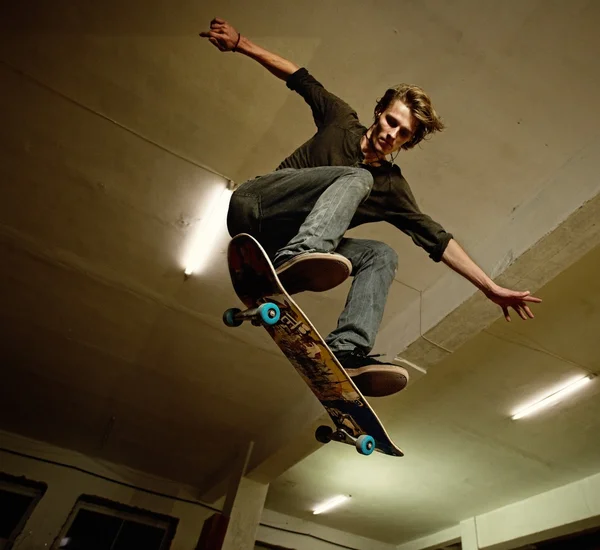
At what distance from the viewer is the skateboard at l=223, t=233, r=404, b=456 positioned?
5.16 feet

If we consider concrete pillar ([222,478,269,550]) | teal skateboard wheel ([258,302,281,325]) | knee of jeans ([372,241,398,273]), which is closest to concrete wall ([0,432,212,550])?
concrete pillar ([222,478,269,550])

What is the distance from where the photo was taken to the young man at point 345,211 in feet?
5.22

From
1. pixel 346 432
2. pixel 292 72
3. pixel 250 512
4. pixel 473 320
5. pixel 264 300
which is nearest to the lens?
pixel 264 300

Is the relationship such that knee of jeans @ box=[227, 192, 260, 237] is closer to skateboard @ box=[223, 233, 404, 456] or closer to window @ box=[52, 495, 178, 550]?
skateboard @ box=[223, 233, 404, 456]

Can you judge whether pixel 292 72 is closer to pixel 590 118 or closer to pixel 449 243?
pixel 449 243

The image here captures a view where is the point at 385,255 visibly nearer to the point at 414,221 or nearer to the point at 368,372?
the point at 414,221

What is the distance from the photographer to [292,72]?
2041mm

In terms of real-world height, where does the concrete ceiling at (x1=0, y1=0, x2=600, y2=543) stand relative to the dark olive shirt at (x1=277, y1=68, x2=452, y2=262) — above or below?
above

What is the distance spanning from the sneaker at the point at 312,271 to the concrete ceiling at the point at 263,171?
4.62 ft

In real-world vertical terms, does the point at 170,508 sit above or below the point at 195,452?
below

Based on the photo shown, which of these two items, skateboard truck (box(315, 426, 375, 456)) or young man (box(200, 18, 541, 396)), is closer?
young man (box(200, 18, 541, 396))

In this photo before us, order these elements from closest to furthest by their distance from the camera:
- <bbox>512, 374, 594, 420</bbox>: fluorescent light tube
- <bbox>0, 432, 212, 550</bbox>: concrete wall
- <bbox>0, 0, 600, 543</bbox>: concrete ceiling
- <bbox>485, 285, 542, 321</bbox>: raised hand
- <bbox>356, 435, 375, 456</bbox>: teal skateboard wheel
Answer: <bbox>356, 435, 375, 456</bbox>: teal skateboard wheel < <bbox>485, 285, 542, 321</bbox>: raised hand < <bbox>0, 0, 600, 543</bbox>: concrete ceiling < <bbox>512, 374, 594, 420</bbox>: fluorescent light tube < <bbox>0, 432, 212, 550</bbox>: concrete wall

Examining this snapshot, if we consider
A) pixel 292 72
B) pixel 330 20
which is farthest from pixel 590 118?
pixel 292 72

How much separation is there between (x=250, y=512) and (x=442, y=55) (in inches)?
184
